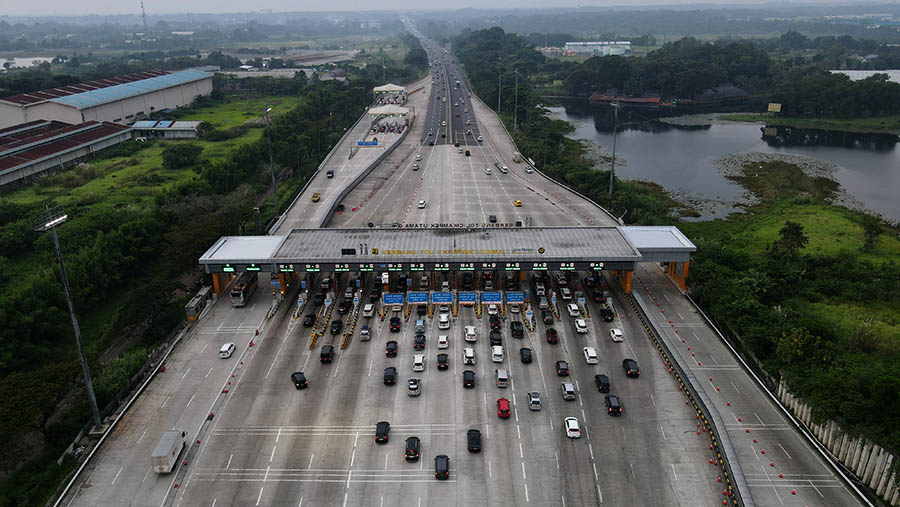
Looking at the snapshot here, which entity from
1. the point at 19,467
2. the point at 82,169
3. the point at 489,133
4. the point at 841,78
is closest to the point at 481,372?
the point at 19,467

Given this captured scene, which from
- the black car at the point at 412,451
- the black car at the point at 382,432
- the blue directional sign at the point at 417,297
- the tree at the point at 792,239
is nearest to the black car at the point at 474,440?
the black car at the point at 412,451

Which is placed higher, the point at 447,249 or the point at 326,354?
the point at 447,249

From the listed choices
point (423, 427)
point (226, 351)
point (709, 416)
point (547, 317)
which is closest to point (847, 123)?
point (547, 317)

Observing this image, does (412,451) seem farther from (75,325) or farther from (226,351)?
(75,325)

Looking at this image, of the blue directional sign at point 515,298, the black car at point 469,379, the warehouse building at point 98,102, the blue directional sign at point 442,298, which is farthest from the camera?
the warehouse building at point 98,102

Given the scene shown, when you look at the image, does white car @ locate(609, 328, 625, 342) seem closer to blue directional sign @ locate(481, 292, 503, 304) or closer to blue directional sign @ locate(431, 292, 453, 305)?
blue directional sign @ locate(481, 292, 503, 304)

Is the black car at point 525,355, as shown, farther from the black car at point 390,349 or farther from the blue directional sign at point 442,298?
the black car at point 390,349
